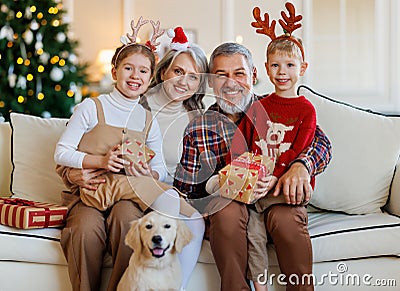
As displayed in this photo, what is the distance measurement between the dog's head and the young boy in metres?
0.29

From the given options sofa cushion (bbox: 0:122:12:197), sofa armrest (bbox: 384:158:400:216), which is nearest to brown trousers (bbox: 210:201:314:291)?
sofa armrest (bbox: 384:158:400:216)

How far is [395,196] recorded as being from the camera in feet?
7.91

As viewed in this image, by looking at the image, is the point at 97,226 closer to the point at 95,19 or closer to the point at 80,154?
the point at 80,154

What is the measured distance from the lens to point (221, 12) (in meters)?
6.04

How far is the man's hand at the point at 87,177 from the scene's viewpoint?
7.14 feet

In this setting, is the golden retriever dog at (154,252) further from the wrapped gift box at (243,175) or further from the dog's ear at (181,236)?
the wrapped gift box at (243,175)

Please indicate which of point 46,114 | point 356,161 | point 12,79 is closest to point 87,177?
point 356,161

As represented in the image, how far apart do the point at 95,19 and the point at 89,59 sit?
0.42 metres

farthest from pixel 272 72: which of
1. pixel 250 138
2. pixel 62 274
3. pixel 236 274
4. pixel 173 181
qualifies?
pixel 62 274

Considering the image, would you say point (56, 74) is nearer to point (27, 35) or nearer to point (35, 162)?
point (27, 35)

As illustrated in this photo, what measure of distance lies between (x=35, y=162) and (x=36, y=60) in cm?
215

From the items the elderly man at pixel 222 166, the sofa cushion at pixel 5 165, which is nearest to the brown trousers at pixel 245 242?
the elderly man at pixel 222 166

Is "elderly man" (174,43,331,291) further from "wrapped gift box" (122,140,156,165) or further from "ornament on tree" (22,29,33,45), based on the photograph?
"ornament on tree" (22,29,33,45)

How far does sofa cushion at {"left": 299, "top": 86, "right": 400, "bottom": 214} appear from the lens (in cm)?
241
